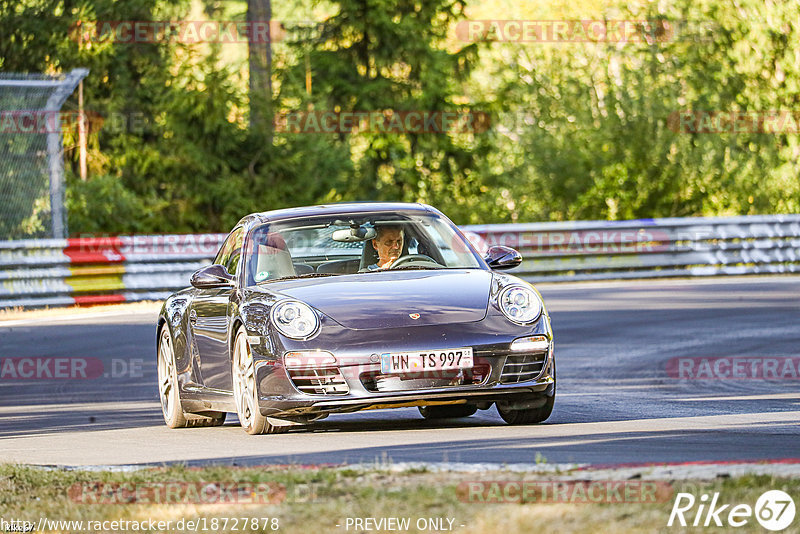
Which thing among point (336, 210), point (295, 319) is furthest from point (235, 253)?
point (295, 319)

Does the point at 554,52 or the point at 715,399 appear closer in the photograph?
the point at 715,399

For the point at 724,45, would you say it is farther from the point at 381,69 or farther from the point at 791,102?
the point at 381,69

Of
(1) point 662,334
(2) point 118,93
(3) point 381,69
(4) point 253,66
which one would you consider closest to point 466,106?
(3) point 381,69

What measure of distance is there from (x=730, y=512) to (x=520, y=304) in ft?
12.1

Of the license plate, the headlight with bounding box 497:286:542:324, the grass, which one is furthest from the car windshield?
the grass

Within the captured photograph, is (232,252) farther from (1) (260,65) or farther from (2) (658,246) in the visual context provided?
(1) (260,65)

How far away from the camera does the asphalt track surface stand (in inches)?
319

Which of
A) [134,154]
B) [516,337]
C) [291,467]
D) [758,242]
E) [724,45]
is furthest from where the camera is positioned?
[724,45]

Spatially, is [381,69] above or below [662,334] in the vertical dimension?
above

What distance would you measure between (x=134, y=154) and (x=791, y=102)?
1478 cm

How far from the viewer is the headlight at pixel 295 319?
9.03 meters

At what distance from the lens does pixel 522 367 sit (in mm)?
9133

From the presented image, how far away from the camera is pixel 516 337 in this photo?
358 inches

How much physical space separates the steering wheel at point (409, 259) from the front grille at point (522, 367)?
4.36 feet
